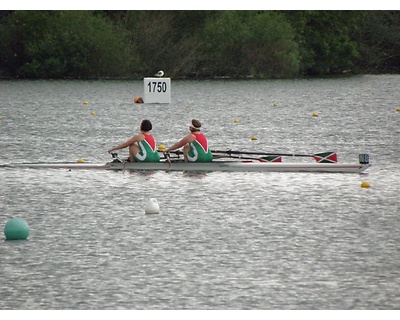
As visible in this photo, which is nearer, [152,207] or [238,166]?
[152,207]

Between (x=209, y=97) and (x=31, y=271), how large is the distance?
40942 millimetres

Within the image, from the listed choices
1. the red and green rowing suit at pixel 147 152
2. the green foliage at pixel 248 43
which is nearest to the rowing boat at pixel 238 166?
the red and green rowing suit at pixel 147 152

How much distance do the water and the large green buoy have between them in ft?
0.47

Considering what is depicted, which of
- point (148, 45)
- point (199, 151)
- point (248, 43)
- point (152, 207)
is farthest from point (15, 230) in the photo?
point (248, 43)

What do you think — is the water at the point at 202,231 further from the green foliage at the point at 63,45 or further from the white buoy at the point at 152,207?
the green foliage at the point at 63,45

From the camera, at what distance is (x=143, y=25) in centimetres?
7406

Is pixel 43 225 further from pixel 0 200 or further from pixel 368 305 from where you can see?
pixel 368 305

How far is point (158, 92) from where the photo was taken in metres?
47.9

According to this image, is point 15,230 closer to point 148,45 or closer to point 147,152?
point 147,152

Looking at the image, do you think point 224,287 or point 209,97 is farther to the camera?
point 209,97

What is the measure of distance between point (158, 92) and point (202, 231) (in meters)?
32.9

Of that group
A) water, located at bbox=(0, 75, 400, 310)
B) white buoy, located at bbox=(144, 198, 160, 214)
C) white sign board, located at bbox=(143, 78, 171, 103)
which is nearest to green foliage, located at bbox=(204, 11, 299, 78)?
white sign board, located at bbox=(143, 78, 171, 103)

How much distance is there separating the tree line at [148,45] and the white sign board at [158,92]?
83.6 ft

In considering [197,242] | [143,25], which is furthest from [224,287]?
[143,25]
